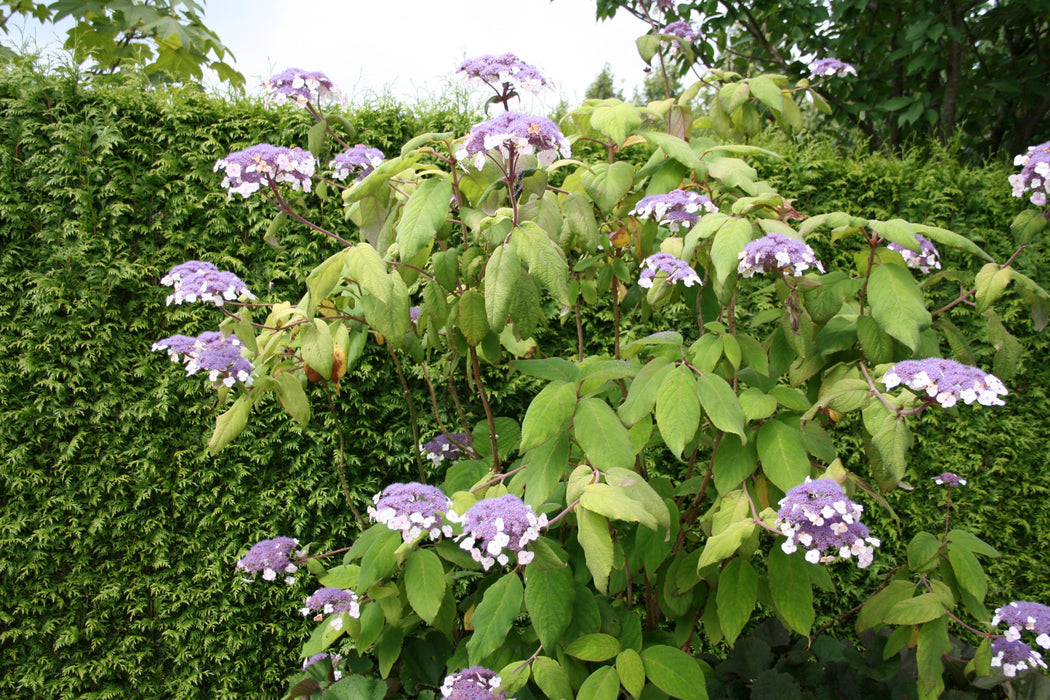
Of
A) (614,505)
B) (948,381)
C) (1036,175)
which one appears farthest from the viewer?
(1036,175)

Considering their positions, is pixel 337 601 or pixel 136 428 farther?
pixel 136 428

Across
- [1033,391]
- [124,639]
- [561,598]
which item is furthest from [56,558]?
[1033,391]

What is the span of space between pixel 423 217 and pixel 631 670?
3.27ft

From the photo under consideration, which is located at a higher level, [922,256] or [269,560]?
[922,256]

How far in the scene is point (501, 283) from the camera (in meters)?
1.33

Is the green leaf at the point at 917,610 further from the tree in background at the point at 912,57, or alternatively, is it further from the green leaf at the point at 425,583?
the tree in background at the point at 912,57

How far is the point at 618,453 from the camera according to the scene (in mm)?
1236

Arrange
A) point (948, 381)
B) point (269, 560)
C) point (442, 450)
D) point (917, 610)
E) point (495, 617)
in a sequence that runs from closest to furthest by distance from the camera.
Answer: point (948, 381) < point (495, 617) < point (917, 610) < point (269, 560) < point (442, 450)

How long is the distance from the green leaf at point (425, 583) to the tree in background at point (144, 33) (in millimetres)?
3269

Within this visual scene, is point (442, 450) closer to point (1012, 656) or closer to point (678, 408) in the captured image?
point (678, 408)

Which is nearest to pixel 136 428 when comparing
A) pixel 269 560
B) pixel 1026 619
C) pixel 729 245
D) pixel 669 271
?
pixel 269 560

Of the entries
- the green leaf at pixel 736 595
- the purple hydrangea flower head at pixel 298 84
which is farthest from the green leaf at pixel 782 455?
the purple hydrangea flower head at pixel 298 84

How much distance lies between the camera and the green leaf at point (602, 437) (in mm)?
1235

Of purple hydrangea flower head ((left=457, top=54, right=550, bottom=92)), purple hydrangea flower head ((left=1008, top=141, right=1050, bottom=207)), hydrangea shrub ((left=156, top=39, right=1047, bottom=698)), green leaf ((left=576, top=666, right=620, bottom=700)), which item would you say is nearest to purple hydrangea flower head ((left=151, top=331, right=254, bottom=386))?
hydrangea shrub ((left=156, top=39, right=1047, bottom=698))
